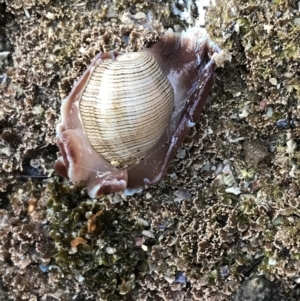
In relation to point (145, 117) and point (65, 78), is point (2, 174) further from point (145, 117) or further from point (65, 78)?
point (145, 117)

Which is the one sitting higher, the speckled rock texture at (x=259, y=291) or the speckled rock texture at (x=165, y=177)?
the speckled rock texture at (x=165, y=177)

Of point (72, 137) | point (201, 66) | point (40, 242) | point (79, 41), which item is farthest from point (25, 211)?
point (201, 66)

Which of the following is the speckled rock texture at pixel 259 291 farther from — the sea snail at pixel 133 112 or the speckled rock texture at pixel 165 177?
the sea snail at pixel 133 112

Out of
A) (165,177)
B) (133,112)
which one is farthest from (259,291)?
(133,112)

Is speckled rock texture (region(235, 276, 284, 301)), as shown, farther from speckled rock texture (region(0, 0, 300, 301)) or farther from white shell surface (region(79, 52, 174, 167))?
white shell surface (region(79, 52, 174, 167))

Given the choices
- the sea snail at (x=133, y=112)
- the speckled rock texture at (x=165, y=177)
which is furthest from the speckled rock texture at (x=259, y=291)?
the sea snail at (x=133, y=112)

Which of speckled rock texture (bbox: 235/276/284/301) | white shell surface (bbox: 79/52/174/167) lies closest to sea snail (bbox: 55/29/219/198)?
white shell surface (bbox: 79/52/174/167)
